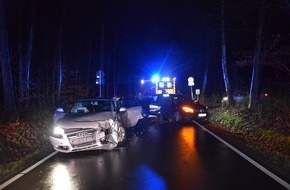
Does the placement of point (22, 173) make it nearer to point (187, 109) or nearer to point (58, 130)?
point (58, 130)

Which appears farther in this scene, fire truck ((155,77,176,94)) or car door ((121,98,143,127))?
fire truck ((155,77,176,94))

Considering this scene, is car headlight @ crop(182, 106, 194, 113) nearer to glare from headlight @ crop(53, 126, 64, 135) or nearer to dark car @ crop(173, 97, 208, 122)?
dark car @ crop(173, 97, 208, 122)

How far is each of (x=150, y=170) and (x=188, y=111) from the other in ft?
43.0

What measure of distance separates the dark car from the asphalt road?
8.97 metres

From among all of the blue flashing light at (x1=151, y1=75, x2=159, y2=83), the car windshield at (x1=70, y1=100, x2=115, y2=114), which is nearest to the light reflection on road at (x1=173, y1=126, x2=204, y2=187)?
the car windshield at (x1=70, y1=100, x2=115, y2=114)

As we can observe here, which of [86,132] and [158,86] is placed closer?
[86,132]

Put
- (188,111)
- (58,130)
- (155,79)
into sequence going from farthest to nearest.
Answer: (155,79) < (188,111) < (58,130)

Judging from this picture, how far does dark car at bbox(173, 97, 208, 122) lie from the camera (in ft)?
70.1

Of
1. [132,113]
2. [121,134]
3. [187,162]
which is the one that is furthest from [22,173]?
[132,113]

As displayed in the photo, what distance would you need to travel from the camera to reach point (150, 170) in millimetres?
8500

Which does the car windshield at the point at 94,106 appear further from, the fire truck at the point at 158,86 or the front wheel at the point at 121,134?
the fire truck at the point at 158,86

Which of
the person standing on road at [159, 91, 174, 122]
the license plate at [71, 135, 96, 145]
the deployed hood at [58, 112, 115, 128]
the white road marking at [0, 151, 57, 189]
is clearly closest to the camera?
the white road marking at [0, 151, 57, 189]

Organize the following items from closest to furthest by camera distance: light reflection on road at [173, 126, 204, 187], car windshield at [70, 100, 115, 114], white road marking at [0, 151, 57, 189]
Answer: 1. white road marking at [0, 151, 57, 189]
2. light reflection on road at [173, 126, 204, 187]
3. car windshield at [70, 100, 115, 114]

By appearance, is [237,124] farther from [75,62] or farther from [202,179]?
A: [75,62]
